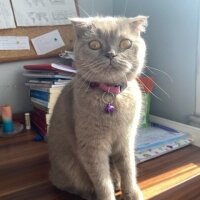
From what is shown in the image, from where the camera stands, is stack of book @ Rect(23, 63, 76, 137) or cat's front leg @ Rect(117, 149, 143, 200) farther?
stack of book @ Rect(23, 63, 76, 137)

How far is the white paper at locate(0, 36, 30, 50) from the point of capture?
4.16 feet

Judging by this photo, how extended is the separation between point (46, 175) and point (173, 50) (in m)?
0.70

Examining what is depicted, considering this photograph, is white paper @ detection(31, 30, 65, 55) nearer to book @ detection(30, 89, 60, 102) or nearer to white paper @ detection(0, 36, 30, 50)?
white paper @ detection(0, 36, 30, 50)

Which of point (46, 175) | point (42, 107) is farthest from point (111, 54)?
point (42, 107)

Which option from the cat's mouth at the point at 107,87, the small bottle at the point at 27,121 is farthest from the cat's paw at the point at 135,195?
the small bottle at the point at 27,121

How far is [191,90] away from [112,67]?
1.86 ft

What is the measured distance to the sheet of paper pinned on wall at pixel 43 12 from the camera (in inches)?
51.3

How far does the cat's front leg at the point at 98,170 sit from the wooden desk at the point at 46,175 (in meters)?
0.12

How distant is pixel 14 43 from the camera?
1.29m

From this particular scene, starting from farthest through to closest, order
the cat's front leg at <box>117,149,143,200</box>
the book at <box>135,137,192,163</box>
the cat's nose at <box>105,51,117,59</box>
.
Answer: the book at <box>135,137,192,163</box> < the cat's front leg at <box>117,149,143,200</box> < the cat's nose at <box>105,51,117,59</box>

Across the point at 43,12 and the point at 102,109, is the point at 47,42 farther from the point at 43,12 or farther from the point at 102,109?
the point at 102,109

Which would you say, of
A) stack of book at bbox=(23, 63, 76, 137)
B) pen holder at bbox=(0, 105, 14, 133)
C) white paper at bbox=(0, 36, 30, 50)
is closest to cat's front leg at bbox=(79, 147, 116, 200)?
stack of book at bbox=(23, 63, 76, 137)

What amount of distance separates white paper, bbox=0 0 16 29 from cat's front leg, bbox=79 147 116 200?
74 centimetres

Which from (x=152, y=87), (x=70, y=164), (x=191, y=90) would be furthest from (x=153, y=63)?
(x=70, y=164)
